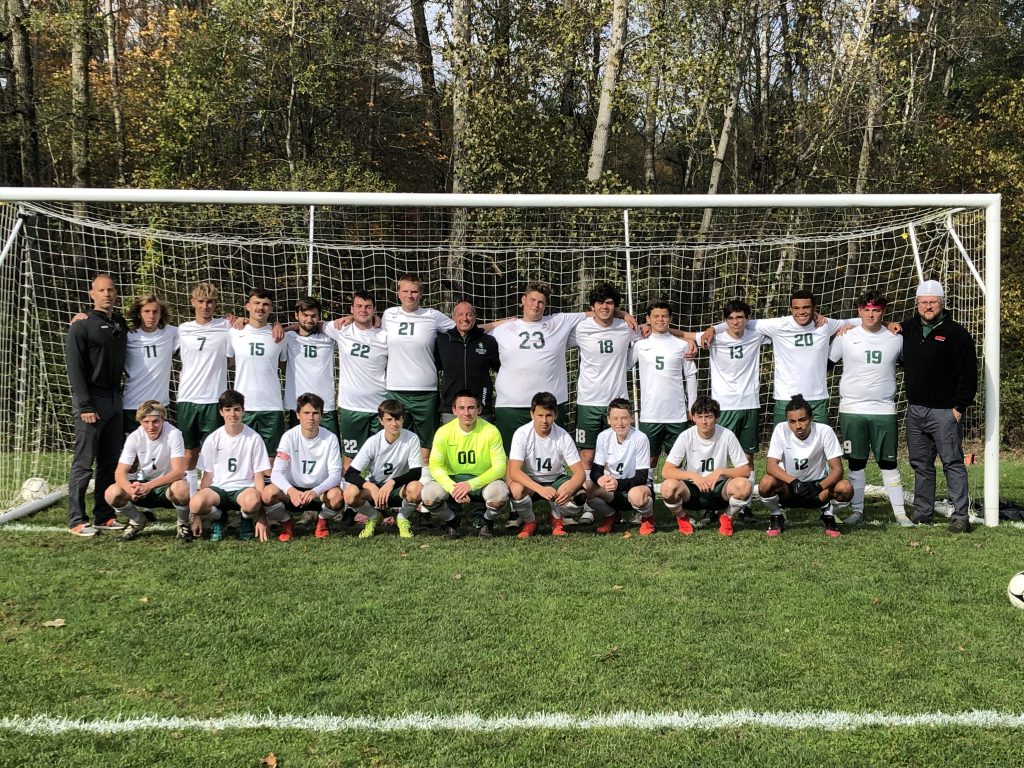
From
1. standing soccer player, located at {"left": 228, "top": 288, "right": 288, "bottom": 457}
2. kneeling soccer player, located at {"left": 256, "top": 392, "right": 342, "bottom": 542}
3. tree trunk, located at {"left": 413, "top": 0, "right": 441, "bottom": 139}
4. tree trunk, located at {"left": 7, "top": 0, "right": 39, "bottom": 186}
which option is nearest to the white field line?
kneeling soccer player, located at {"left": 256, "top": 392, "right": 342, "bottom": 542}

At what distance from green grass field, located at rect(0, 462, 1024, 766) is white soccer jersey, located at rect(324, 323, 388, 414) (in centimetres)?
136

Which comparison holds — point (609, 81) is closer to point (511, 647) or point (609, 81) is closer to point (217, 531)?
point (217, 531)

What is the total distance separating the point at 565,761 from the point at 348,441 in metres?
4.29

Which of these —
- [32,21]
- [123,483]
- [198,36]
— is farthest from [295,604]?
[32,21]

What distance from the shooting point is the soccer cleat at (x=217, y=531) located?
5.87m

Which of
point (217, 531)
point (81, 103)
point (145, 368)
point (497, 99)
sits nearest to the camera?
point (217, 531)

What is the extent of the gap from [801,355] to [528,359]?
7.30 feet

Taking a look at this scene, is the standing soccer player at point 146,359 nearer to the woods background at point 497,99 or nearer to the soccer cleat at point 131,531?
the soccer cleat at point 131,531

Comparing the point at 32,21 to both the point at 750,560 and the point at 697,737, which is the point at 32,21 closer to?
the point at 750,560

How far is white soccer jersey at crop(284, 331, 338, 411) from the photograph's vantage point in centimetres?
664

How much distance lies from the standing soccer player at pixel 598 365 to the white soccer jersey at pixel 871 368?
173cm

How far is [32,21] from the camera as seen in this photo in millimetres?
12859

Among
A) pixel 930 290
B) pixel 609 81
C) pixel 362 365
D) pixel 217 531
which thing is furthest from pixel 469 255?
pixel 930 290

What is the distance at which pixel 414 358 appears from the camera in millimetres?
6566
